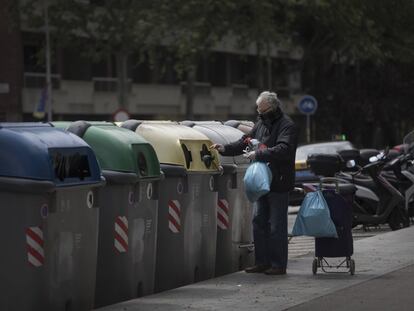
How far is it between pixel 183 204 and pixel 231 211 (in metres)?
1.37

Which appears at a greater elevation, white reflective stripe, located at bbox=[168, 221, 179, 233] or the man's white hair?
the man's white hair

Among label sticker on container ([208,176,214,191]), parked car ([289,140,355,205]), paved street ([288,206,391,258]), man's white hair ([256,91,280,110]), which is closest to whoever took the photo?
man's white hair ([256,91,280,110])

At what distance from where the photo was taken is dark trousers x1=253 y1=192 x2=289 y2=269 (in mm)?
11430

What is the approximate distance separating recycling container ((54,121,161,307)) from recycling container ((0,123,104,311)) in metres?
0.47

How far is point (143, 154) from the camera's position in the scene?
34.2ft

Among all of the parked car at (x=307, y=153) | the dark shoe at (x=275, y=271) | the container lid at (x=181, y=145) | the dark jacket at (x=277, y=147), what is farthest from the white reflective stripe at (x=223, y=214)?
the parked car at (x=307, y=153)

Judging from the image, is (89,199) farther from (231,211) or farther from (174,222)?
(231,211)

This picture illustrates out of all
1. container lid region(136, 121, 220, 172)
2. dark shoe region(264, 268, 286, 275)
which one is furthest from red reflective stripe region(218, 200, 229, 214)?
dark shoe region(264, 268, 286, 275)

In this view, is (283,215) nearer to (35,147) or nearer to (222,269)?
(222,269)

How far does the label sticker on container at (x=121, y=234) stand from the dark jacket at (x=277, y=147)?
1.81 meters

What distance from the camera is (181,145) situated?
11.3 meters

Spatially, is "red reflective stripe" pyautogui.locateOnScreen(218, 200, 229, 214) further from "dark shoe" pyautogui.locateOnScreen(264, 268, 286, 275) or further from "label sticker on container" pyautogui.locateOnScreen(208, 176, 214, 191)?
"dark shoe" pyautogui.locateOnScreen(264, 268, 286, 275)

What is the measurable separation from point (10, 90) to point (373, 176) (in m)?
28.0

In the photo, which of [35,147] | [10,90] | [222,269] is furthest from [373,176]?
[10,90]
